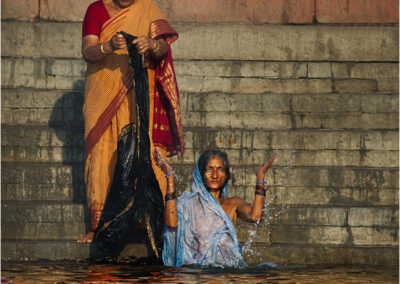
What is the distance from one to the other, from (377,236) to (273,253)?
1038 mm

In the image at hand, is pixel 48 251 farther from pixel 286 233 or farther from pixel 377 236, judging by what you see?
pixel 377 236

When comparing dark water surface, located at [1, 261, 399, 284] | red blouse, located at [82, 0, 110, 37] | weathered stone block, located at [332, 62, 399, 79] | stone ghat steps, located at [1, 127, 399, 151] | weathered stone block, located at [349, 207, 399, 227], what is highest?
red blouse, located at [82, 0, 110, 37]

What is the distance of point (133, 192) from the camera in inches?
294

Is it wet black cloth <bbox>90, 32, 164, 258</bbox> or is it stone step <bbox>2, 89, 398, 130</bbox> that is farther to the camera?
stone step <bbox>2, 89, 398, 130</bbox>

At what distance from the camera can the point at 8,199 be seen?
835 centimetres

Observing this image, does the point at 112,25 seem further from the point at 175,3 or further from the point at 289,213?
the point at 175,3

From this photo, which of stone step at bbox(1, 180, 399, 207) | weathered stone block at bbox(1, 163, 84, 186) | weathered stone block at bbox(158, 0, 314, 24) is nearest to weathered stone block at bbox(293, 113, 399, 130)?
stone step at bbox(1, 180, 399, 207)

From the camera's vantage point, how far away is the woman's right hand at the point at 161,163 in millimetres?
7043

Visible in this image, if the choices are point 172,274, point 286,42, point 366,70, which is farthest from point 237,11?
point 172,274

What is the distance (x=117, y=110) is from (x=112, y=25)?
723mm

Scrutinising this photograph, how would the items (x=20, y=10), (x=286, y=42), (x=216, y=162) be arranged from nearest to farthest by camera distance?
(x=216, y=162), (x=286, y=42), (x=20, y=10)

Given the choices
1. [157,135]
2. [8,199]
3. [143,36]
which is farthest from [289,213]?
[8,199]

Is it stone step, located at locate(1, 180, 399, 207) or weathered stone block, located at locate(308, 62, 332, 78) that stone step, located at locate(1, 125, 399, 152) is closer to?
stone step, located at locate(1, 180, 399, 207)

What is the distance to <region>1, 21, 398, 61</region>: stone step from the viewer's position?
10539mm
